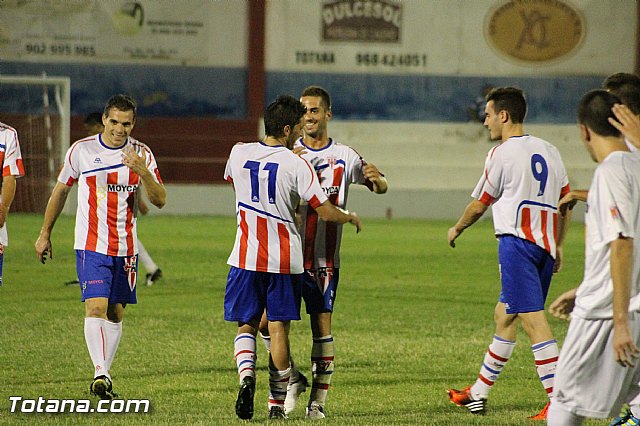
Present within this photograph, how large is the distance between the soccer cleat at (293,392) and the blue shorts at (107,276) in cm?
129

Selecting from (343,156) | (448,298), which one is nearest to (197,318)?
(448,298)

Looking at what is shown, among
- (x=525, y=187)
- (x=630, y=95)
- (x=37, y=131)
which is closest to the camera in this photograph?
(x=630, y=95)

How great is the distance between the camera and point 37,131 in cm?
2902

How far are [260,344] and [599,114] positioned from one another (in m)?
5.82

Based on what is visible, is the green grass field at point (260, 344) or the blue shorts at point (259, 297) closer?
the blue shorts at point (259, 297)

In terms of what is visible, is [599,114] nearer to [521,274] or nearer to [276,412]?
[521,274]

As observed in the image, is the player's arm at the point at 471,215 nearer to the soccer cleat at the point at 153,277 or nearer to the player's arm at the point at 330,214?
the player's arm at the point at 330,214

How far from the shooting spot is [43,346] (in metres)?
9.63

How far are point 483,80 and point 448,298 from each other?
20.8 m

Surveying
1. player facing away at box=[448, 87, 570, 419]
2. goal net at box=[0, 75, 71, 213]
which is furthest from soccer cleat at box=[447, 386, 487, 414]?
goal net at box=[0, 75, 71, 213]

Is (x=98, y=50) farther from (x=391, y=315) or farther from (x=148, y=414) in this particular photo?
(x=148, y=414)

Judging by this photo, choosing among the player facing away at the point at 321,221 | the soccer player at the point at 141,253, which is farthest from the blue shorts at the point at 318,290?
the soccer player at the point at 141,253

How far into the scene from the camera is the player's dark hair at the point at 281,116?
642 cm

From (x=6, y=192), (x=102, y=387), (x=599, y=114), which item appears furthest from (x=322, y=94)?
(x=599, y=114)
